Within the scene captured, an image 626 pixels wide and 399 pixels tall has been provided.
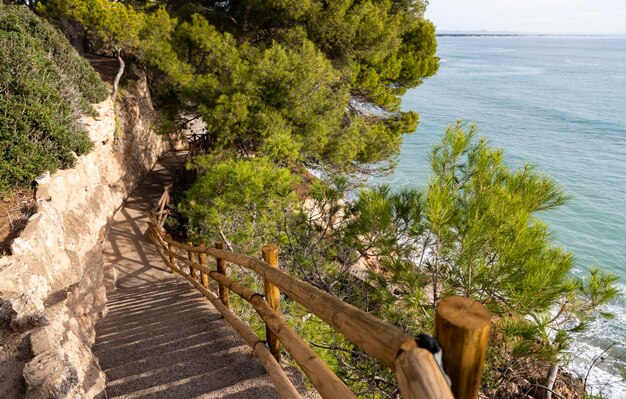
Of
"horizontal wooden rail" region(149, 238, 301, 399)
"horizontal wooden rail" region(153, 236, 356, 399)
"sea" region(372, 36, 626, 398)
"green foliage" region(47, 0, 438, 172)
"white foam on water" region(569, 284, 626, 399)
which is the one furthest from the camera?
"sea" region(372, 36, 626, 398)

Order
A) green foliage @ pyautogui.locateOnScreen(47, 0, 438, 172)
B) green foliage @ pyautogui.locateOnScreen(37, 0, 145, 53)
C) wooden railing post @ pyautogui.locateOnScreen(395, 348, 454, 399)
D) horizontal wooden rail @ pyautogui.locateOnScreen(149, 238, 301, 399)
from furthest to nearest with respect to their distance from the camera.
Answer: green foliage @ pyautogui.locateOnScreen(37, 0, 145, 53) → green foliage @ pyautogui.locateOnScreen(47, 0, 438, 172) → horizontal wooden rail @ pyautogui.locateOnScreen(149, 238, 301, 399) → wooden railing post @ pyautogui.locateOnScreen(395, 348, 454, 399)

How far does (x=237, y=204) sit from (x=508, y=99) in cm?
3392

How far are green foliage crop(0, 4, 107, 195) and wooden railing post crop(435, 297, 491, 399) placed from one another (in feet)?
17.7

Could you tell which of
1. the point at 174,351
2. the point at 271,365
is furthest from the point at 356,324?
the point at 174,351

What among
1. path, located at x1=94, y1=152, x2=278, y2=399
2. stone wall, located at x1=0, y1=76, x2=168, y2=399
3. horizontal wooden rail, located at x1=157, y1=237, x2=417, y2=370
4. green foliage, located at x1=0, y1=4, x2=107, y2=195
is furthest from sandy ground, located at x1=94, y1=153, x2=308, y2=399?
green foliage, located at x1=0, y1=4, x2=107, y2=195

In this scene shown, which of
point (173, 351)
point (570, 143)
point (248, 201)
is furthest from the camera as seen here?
point (570, 143)

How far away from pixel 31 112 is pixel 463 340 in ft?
20.6

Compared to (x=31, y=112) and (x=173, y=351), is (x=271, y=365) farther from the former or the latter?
(x=31, y=112)

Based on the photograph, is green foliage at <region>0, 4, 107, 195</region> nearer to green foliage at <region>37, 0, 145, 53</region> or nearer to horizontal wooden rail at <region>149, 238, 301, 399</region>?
green foliage at <region>37, 0, 145, 53</region>

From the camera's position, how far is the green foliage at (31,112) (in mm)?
4820

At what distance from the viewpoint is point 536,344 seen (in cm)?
255

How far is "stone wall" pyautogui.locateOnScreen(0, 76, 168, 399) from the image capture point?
234cm

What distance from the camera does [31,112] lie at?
5.19 metres

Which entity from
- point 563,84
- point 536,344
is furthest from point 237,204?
point 563,84
